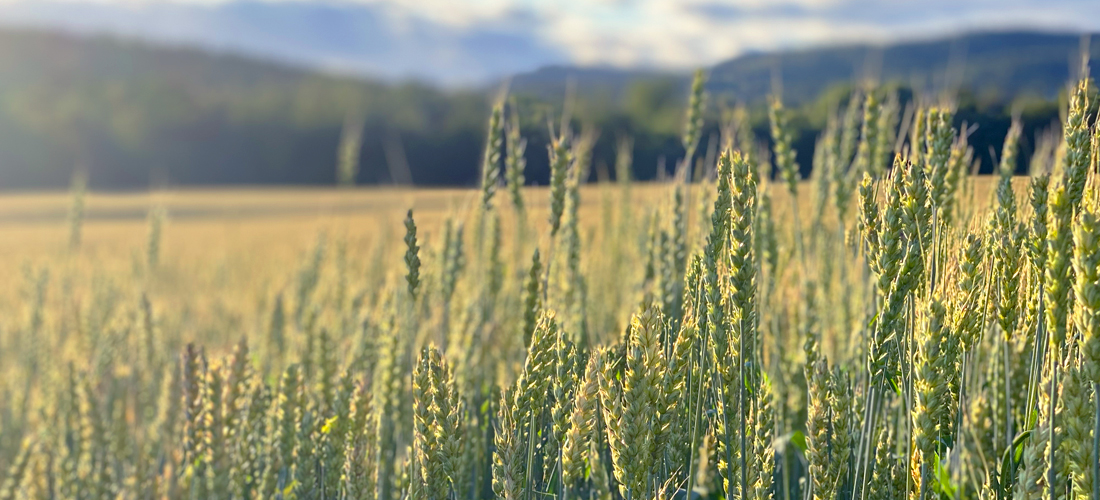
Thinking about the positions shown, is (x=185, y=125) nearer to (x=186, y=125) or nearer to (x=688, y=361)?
(x=186, y=125)

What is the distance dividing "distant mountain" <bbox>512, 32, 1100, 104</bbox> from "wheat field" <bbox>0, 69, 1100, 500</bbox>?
0.20 meters

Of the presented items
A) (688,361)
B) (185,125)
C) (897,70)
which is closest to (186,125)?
(185,125)

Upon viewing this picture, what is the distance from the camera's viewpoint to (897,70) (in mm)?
3158

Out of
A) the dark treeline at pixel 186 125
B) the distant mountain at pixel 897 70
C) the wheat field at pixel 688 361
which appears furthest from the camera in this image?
the dark treeline at pixel 186 125

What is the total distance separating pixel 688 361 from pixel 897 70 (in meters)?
2.48

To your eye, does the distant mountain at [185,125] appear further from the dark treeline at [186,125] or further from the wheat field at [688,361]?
the wheat field at [688,361]

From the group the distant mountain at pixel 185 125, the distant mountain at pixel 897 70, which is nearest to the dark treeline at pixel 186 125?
the distant mountain at pixel 185 125

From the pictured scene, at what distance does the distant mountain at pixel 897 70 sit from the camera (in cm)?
219

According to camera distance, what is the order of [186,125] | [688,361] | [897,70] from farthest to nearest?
[186,125], [897,70], [688,361]

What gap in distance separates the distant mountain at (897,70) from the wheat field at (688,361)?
20 centimetres

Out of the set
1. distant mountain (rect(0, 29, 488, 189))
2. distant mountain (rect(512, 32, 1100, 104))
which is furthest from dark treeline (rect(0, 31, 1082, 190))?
distant mountain (rect(512, 32, 1100, 104))

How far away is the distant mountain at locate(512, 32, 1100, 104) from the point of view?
2.19 metres

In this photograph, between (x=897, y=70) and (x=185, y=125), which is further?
(x=185, y=125)

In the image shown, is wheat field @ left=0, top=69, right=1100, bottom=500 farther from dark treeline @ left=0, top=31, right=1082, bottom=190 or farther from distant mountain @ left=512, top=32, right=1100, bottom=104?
dark treeline @ left=0, top=31, right=1082, bottom=190
